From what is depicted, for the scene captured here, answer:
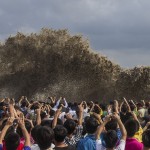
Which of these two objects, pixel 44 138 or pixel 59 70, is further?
pixel 59 70

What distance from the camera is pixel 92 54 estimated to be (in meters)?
35.0

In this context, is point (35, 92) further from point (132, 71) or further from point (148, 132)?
point (148, 132)

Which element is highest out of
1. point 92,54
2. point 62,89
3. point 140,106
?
point 92,54

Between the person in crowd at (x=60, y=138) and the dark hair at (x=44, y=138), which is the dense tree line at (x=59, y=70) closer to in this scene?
the person in crowd at (x=60, y=138)

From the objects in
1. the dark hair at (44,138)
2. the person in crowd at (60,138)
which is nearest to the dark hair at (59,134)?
the person in crowd at (60,138)

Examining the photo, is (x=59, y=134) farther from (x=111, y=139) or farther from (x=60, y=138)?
(x=111, y=139)

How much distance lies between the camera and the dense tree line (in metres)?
33.4

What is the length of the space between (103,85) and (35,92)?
6.66 meters

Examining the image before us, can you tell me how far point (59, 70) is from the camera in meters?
37.0

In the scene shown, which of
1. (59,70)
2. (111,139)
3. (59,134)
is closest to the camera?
(111,139)

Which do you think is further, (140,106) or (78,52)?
(78,52)

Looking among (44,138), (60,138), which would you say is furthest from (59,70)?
(44,138)

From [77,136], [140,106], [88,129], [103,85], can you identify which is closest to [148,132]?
[88,129]

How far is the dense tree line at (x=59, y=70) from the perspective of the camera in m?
33.4
